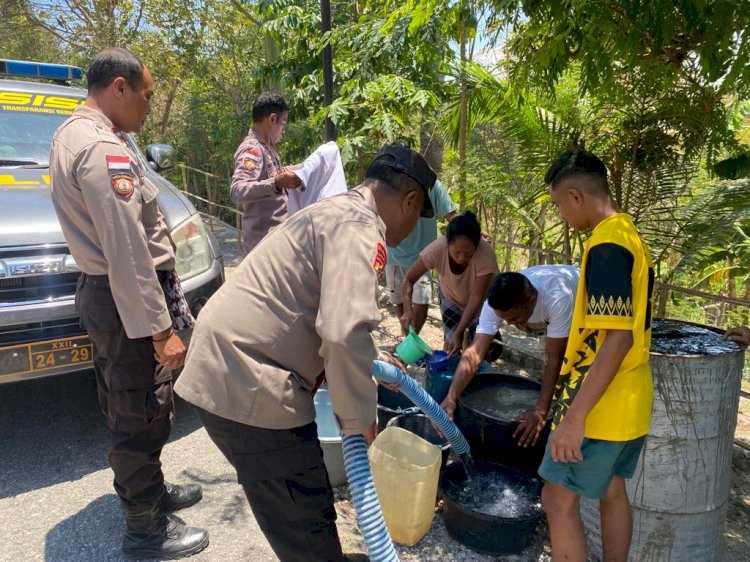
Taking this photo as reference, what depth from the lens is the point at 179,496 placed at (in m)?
2.92

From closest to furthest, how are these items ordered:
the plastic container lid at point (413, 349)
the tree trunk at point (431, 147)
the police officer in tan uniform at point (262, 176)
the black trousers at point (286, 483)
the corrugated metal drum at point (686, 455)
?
the black trousers at point (286, 483)
the corrugated metal drum at point (686, 455)
the plastic container lid at point (413, 349)
the police officer in tan uniform at point (262, 176)
the tree trunk at point (431, 147)

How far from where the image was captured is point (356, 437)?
71.9 inches

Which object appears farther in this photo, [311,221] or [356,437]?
[356,437]

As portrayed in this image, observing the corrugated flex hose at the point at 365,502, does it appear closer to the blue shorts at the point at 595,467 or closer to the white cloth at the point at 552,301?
the blue shorts at the point at 595,467

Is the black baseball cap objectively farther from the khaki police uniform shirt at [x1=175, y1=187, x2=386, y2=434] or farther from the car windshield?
the car windshield

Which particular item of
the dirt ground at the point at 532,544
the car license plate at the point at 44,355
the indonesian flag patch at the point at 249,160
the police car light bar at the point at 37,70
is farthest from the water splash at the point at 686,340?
the police car light bar at the point at 37,70

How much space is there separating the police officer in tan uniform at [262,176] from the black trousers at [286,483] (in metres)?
2.32

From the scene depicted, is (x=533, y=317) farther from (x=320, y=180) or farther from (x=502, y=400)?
(x=320, y=180)

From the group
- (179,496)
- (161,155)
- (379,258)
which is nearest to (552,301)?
(379,258)

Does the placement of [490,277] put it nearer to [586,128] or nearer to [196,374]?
[586,128]

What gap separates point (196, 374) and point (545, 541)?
201 centimetres

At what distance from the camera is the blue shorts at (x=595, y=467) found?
2.11m

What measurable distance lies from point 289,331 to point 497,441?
1.76 m

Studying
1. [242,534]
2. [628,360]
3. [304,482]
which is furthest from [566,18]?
[242,534]
